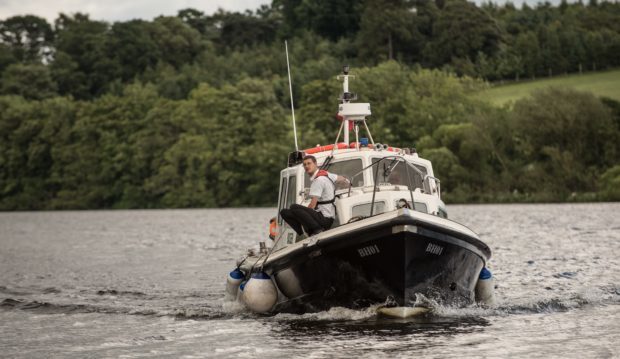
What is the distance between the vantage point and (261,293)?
1916 centimetres

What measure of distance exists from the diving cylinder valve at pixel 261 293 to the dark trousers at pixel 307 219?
164 cm

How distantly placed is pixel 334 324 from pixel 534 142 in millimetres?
65048

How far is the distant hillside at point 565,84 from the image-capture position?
102938 millimetres

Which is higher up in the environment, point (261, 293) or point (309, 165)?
point (309, 165)

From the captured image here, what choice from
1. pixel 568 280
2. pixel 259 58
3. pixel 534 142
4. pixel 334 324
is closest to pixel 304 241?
pixel 334 324

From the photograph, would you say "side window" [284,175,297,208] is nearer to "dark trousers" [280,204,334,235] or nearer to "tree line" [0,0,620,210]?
"dark trousers" [280,204,334,235]

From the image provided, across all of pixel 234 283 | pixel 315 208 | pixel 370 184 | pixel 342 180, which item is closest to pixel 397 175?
pixel 370 184

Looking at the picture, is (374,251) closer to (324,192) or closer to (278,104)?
(324,192)

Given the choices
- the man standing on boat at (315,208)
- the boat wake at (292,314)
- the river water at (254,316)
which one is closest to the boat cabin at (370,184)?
the man standing on boat at (315,208)

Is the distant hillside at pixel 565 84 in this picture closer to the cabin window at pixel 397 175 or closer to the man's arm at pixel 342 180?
the cabin window at pixel 397 175

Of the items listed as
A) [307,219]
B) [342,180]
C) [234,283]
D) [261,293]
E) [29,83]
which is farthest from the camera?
[29,83]

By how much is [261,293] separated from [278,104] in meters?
82.4

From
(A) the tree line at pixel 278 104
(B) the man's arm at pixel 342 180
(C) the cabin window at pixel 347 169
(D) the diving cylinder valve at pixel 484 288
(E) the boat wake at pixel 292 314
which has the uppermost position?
(A) the tree line at pixel 278 104

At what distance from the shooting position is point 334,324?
1753 cm
